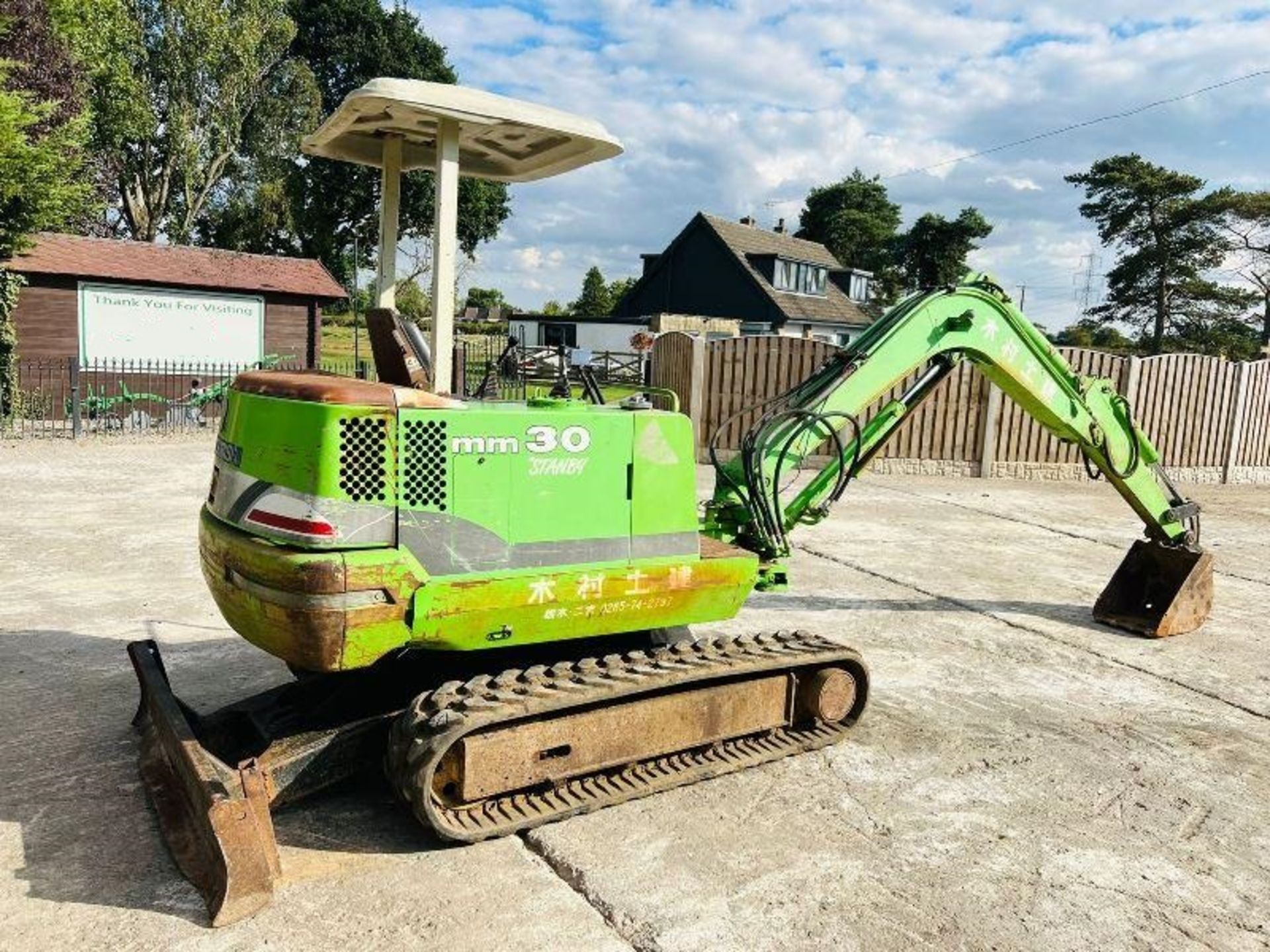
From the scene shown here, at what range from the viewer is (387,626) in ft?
11.3

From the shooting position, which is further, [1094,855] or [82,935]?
[1094,855]

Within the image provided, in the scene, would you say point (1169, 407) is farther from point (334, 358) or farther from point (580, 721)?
point (334, 358)

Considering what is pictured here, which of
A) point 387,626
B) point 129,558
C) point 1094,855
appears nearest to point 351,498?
point 387,626

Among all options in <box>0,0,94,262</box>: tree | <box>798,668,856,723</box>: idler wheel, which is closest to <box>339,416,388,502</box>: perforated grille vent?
<box>798,668,856,723</box>: idler wheel

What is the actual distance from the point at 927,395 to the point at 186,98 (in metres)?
30.8

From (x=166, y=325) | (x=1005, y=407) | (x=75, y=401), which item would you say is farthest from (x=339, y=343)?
(x=1005, y=407)

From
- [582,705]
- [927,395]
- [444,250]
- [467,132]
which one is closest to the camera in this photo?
[582,705]

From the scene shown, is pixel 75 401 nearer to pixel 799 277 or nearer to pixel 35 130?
pixel 35 130

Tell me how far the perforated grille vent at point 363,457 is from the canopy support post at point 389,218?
4.23 ft

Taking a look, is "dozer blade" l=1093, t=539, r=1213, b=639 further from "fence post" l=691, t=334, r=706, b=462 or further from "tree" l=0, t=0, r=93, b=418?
"tree" l=0, t=0, r=93, b=418

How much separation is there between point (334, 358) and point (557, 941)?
31519 millimetres

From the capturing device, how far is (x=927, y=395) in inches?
232

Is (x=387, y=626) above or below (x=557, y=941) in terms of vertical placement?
above

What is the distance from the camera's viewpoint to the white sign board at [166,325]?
18.5 m
